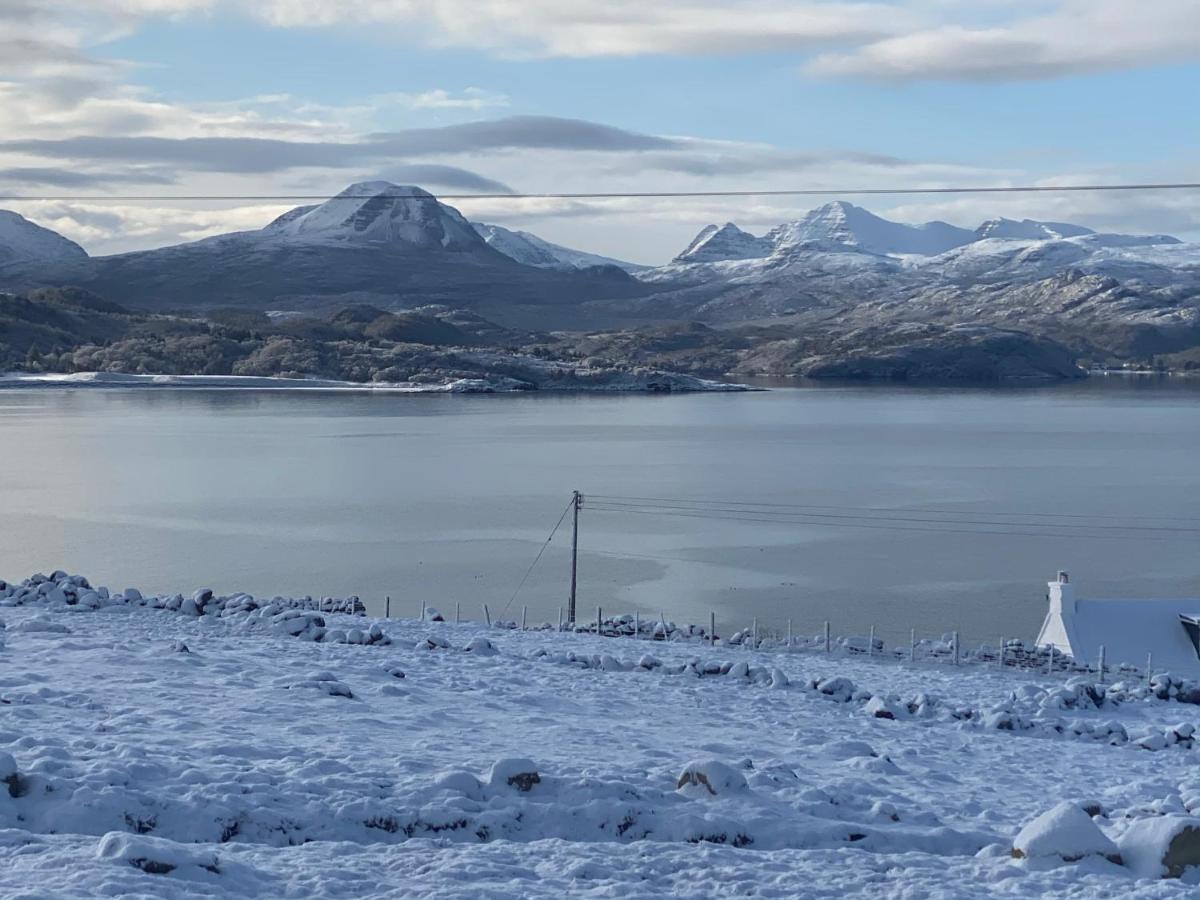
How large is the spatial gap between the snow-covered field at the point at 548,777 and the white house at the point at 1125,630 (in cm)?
433

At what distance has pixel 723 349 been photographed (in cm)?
16512

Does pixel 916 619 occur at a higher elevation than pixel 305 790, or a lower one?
lower

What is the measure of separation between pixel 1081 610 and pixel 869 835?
12.1 metres

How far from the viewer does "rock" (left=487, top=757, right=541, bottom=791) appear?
734 cm

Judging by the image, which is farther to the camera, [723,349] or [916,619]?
[723,349]

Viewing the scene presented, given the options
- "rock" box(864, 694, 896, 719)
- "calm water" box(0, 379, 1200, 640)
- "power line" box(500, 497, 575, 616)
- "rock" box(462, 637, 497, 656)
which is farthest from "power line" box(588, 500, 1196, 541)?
"rock" box(864, 694, 896, 719)

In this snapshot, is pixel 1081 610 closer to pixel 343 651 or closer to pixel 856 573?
pixel 856 573

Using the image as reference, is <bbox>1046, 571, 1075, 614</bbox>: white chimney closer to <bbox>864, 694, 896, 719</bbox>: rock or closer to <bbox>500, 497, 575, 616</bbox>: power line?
<bbox>864, 694, 896, 719</bbox>: rock

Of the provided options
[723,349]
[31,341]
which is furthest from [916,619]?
[723,349]

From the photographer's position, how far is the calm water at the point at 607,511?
949 inches

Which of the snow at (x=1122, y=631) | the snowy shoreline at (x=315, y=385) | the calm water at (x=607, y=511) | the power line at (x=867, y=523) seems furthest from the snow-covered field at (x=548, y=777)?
the snowy shoreline at (x=315, y=385)

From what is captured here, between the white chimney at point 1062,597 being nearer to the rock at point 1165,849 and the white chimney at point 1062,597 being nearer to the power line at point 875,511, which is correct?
the rock at point 1165,849

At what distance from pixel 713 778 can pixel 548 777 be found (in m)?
0.91

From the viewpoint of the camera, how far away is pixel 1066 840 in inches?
261
